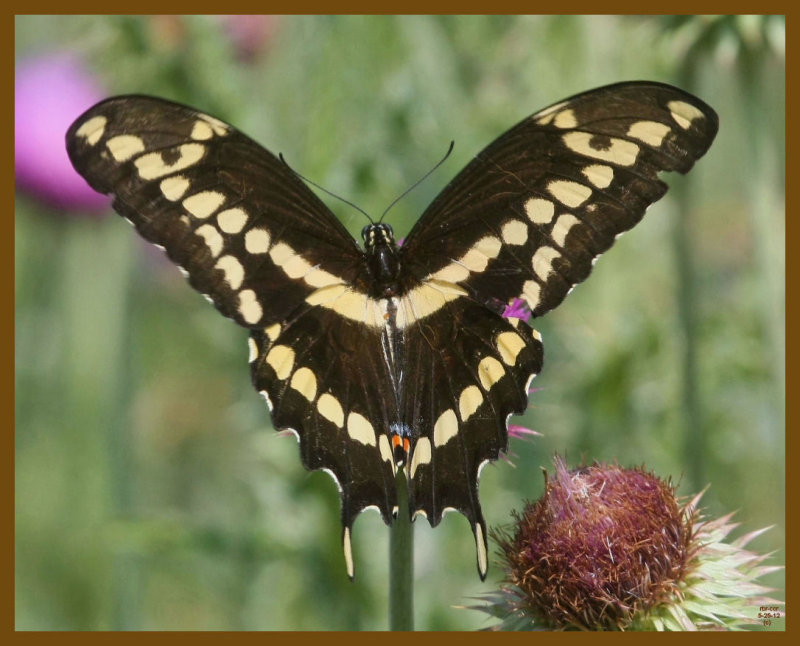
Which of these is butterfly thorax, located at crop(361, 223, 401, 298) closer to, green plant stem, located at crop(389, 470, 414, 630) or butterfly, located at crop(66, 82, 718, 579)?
butterfly, located at crop(66, 82, 718, 579)

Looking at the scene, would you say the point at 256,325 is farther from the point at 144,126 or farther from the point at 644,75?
the point at 644,75

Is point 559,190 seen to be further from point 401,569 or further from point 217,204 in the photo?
point 401,569

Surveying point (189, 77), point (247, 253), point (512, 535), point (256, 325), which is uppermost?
point (189, 77)

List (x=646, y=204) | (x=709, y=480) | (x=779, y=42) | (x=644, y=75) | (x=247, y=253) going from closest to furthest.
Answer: (x=646, y=204), (x=247, y=253), (x=779, y=42), (x=709, y=480), (x=644, y=75)

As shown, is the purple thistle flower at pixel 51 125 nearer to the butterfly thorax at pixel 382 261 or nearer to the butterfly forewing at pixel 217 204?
the butterfly forewing at pixel 217 204

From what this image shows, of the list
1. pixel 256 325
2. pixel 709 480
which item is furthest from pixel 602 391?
pixel 256 325

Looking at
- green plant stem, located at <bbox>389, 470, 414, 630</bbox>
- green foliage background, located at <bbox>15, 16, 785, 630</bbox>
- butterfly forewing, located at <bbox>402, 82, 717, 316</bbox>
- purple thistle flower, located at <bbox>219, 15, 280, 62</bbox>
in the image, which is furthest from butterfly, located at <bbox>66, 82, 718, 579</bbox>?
purple thistle flower, located at <bbox>219, 15, 280, 62</bbox>
